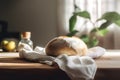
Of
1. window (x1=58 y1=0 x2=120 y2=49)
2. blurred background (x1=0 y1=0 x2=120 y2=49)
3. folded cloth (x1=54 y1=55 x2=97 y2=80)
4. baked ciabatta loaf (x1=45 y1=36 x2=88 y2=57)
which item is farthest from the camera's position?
blurred background (x1=0 y1=0 x2=120 y2=49)

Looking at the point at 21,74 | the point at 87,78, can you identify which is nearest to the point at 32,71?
the point at 21,74

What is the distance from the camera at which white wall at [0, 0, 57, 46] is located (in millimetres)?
3207

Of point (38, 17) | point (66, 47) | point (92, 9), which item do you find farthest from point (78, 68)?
point (38, 17)

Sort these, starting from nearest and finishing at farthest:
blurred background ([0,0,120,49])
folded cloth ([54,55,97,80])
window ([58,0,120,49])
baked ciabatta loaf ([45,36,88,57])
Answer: folded cloth ([54,55,97,80]), baked ciabatta loaf ([45,36,88,57]), window ([58,0,120,49]), blurred background ([0,0,120,49])

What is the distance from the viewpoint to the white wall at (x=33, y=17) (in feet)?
10.5

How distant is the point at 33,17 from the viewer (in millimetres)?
3229

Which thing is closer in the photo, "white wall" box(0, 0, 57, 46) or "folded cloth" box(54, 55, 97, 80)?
"folded cloth" box(54, 55, 97, 80)

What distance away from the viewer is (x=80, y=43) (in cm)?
95

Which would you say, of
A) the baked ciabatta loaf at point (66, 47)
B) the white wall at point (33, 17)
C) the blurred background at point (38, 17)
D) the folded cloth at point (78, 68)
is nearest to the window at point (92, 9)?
the blurred background at point (38, 17)

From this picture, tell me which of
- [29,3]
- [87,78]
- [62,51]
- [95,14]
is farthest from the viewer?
[29,3]

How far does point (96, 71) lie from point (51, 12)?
2.50 meters

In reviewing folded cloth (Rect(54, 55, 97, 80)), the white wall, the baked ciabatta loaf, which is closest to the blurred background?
the white wall

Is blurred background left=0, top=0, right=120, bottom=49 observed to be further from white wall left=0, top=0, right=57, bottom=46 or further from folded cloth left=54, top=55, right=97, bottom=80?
folded cloth left=54, top=55, right=97, bottom=80

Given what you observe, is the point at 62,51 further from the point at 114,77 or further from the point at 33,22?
the point at 33,22
